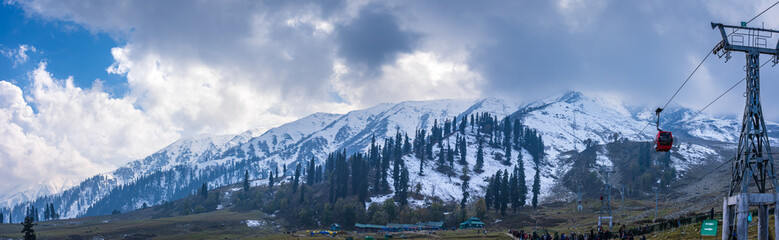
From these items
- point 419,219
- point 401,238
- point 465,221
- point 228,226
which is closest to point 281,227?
point 228,226

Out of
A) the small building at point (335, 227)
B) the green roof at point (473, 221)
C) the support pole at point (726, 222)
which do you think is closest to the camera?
the support pole at point (726, 222)

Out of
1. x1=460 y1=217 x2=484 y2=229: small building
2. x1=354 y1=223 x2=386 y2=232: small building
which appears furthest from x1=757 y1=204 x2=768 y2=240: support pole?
x1=354 y1=223 x2=386 y2=232: small building

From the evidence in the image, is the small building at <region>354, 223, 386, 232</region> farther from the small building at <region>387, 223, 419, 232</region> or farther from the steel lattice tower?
the steel lattice tower

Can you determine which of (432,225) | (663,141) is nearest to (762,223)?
(663,141)

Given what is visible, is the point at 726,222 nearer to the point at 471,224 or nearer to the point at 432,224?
the point at 471,224

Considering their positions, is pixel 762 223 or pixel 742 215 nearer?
pixel 742 215

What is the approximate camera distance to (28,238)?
112 m

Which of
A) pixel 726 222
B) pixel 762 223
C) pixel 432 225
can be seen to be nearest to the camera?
pixel 762 223

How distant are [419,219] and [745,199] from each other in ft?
504

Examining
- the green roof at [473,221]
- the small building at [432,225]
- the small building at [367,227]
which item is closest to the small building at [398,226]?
the small building at [367,227]

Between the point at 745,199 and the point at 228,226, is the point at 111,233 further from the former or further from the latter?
the point at 745,199

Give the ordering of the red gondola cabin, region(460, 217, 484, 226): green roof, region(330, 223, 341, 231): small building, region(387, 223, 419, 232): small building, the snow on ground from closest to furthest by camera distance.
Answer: the red gondola cabin → region(387, 223, 419, 232): small building → region(460, 217, 484, 226): green roof → region(330, 223, 341, 231): small building → the snow on ground

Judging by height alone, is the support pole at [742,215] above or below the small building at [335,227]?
above

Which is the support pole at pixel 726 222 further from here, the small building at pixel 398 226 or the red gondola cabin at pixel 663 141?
the small building at pixel 398 226
